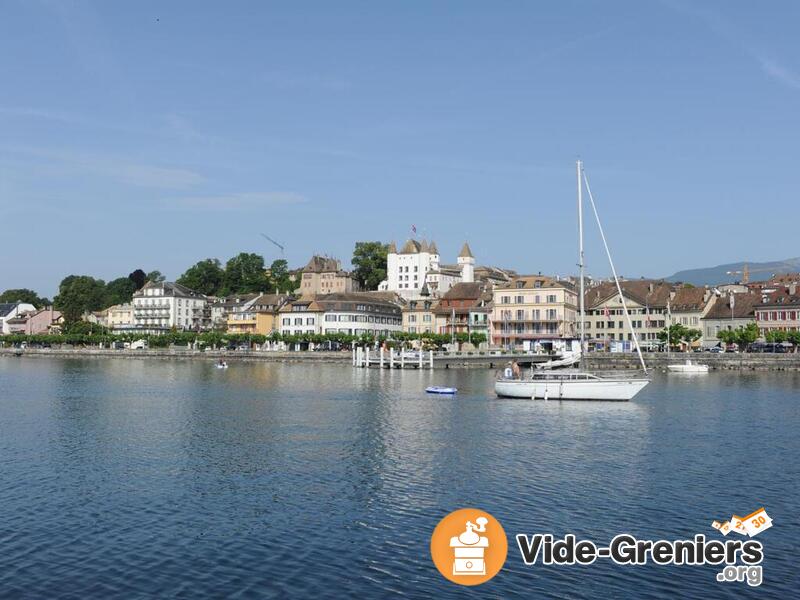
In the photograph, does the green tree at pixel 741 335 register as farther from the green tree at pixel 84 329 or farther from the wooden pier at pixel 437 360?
the green tree at pixel 84 329

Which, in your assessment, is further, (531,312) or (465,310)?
(465,310)

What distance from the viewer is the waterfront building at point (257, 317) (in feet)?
555

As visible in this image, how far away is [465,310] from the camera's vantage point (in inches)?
6043

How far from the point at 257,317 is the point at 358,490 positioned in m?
141

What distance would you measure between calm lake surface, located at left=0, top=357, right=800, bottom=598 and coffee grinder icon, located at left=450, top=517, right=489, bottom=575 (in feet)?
1.72

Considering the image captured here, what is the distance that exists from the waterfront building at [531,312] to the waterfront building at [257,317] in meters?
46.4

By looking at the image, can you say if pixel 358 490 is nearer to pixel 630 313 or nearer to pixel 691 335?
pixel 691 335

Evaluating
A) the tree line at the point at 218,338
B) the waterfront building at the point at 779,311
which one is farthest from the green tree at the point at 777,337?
the tree line at the point at 218,338

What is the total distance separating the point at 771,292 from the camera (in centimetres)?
13638

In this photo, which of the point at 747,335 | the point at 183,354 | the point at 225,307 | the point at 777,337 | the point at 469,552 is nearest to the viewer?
the point at 469,552

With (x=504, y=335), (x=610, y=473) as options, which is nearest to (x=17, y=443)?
(x=610, y=473)

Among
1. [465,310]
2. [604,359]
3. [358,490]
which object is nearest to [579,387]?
[358,490]

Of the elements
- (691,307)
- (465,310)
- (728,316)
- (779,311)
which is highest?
(465,310)

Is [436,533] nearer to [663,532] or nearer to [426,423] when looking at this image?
[663,532]
